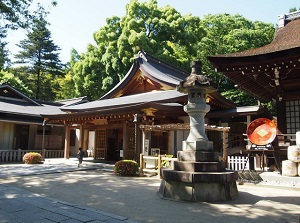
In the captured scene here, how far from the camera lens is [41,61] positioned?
44.1 m

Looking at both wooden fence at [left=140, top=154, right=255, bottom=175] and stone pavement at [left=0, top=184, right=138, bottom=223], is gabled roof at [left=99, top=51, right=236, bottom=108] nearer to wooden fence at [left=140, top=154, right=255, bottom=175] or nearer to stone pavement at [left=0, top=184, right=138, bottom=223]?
wooden fence at [left=140, top=154, right=255, bottom=175]

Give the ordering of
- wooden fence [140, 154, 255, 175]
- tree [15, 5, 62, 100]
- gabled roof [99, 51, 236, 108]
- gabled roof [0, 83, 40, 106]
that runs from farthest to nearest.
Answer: tree [15, 5, 62, 100] < gabled roof [0, 83, 40, 106] < gabled roof [99, 51, 236, 108] < wooden fence [140, 154, 255, 175]

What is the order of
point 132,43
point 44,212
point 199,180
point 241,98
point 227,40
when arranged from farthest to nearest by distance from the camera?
point 227,40
point 132,43
point 241,98
point 199,180
point 44,212

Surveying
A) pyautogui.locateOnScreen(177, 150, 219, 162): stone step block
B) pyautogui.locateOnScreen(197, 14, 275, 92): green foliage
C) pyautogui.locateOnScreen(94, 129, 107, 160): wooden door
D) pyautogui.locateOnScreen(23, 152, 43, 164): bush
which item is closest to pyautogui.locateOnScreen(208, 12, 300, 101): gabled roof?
pyautogui.locateOnScreen(177, 150, 219, 162): stone step block

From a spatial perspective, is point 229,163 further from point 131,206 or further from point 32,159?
point 32,159

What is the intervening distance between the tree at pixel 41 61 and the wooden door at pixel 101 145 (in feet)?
89.7

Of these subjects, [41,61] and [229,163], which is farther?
[41,61]

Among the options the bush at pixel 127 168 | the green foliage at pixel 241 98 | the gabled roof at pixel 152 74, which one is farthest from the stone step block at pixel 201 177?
the green foliage at pixel 241 98

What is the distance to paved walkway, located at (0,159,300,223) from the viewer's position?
5273 millimetres

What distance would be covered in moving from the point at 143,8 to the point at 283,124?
2379 centimetres

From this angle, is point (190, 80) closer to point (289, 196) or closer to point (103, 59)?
point (289, 196)

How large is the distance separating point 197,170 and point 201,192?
22.9 inches

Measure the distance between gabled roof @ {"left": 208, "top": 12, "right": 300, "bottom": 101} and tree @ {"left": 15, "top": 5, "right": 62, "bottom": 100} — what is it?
3740 cm

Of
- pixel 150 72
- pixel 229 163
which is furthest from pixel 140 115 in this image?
pixel 150 72
